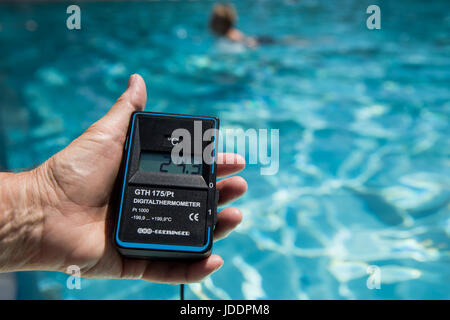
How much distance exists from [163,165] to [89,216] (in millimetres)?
393

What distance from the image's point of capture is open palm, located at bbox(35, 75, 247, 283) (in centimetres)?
155

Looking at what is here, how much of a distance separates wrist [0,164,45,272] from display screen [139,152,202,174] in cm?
46

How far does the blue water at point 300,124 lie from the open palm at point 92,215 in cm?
87

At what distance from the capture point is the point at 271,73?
583 cm

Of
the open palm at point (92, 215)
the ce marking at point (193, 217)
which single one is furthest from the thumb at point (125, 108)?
the ce marking at point (193, 217)

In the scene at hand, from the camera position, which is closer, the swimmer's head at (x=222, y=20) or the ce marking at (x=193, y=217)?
the ce marking at (x=193, y=217)

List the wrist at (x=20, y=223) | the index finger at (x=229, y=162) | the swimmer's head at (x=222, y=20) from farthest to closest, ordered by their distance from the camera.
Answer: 1. the swimmer's head at (x=222, y=20)
2. the index finger at (x=229, y=162)
3. the wrist at (x=20, y=223)

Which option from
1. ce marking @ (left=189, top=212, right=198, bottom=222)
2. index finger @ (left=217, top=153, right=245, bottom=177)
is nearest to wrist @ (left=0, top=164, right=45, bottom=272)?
ce marking @ (left=189, top=212, right=198, bottom=222)

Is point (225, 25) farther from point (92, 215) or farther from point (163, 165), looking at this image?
point (92, 215)

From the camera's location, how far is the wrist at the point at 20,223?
4.93 feet

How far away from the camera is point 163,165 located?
168cm

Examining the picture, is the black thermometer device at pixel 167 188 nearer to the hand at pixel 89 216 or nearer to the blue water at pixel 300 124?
the hand at pixel 89 216

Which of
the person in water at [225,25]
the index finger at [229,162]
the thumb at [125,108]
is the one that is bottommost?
the index finger at [229,162]
